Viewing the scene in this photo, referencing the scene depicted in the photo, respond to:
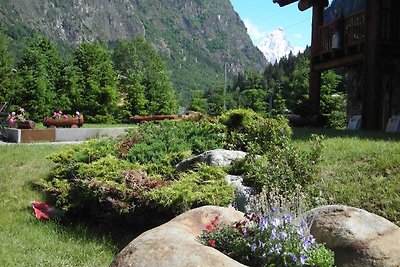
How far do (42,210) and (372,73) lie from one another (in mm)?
8942

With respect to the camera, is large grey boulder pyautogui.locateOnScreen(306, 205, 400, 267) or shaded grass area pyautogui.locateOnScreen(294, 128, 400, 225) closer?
large grey boulder pyautogui.locateOnScreen(306, 205, 400, 267)

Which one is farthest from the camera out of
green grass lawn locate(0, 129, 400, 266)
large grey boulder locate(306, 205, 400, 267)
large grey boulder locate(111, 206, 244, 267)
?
green grass lawn locate(0, 129, 400, 266)

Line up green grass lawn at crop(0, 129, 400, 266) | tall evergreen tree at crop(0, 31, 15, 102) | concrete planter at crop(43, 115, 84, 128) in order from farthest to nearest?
1. tall evergreen tree at crop(0, 31, 15, 102)
2. concrete planter at crop(43, 115, 84, 128)
3. green grass lawn at crop(0, 129, 400, 266)

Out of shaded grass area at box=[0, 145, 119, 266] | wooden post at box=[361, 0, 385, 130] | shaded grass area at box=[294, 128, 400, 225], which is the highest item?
wooden post at box=[361, 0, 385, 130]

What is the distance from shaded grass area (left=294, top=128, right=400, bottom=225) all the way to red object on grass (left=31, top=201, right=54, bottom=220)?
3.69 m

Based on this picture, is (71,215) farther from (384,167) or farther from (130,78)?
(130,78)

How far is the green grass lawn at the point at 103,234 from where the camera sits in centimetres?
518

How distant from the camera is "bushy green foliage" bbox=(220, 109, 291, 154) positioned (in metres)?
7.09

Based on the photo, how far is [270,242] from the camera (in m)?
3.50

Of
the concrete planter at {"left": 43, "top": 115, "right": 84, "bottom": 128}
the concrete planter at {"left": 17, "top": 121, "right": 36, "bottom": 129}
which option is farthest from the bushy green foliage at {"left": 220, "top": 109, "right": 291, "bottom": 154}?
the concrete planter at {"left": 43, "top": 115, "right": 84, "bottom": 128}

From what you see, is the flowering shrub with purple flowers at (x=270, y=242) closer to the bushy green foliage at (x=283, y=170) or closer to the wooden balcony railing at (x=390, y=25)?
the bushy green foliage at (x=283, y=170)

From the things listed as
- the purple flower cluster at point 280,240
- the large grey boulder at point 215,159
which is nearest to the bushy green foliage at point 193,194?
the large grey boulder at point 215,159

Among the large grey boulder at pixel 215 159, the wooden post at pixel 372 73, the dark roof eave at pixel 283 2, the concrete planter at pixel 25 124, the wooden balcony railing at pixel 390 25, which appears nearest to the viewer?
the large grey boulder at pixel 215 159

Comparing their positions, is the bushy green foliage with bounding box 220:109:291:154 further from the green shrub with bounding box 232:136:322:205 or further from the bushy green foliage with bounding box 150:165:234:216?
the bushy green foliage with bounding box 150:165:234:216
